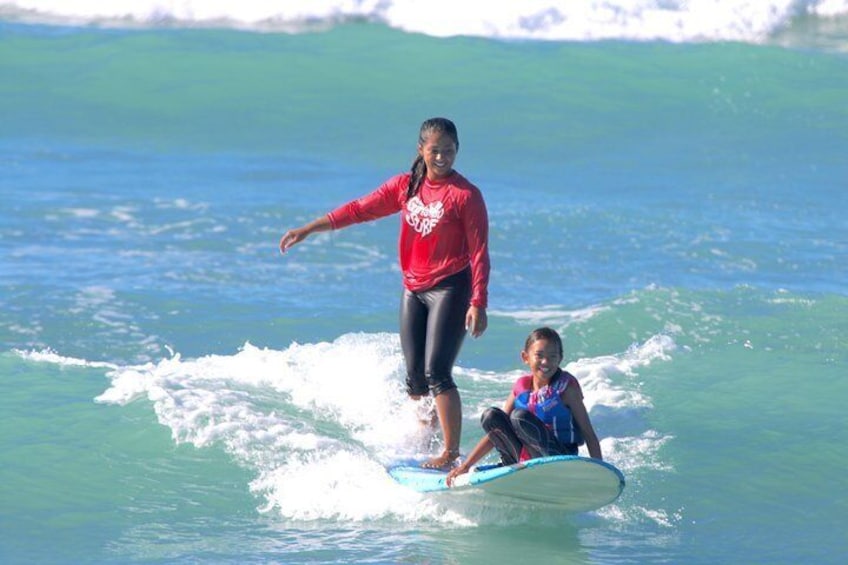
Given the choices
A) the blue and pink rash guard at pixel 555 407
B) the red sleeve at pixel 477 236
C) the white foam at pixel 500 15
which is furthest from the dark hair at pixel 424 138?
the white foam at pixel 500 15

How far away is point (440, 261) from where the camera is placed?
7.72 m

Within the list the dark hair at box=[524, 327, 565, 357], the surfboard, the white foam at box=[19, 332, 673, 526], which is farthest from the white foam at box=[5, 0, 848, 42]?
the surfboard

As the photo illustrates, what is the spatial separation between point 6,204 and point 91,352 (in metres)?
4.80

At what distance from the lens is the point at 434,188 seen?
7699 millimetres

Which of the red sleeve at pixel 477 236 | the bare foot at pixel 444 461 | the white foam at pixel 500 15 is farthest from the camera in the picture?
the white foam at pixel 500 15

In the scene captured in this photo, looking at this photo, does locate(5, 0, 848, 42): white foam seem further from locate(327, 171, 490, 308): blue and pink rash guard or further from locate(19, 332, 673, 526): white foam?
locate(327, 171, 490, 308): blue and pink rash guard

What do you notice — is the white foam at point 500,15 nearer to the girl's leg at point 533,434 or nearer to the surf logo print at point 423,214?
the surf logo print at point 423,214

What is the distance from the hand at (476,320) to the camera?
7395 millimetres

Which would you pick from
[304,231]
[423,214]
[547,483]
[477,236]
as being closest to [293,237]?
[304,231]

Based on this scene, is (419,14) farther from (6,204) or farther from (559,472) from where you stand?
(559,472)

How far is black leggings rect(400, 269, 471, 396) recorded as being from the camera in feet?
25.3

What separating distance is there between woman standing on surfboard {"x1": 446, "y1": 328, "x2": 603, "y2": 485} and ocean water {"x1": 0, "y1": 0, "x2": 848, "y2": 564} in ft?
1.16

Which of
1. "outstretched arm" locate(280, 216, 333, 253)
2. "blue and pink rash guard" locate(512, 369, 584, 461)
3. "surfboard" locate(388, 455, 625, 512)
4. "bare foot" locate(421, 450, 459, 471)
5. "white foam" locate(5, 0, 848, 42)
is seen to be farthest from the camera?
"white foam" locate(5, 0, 848, 42)

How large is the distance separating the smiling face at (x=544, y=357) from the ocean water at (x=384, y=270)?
0.68 meters
